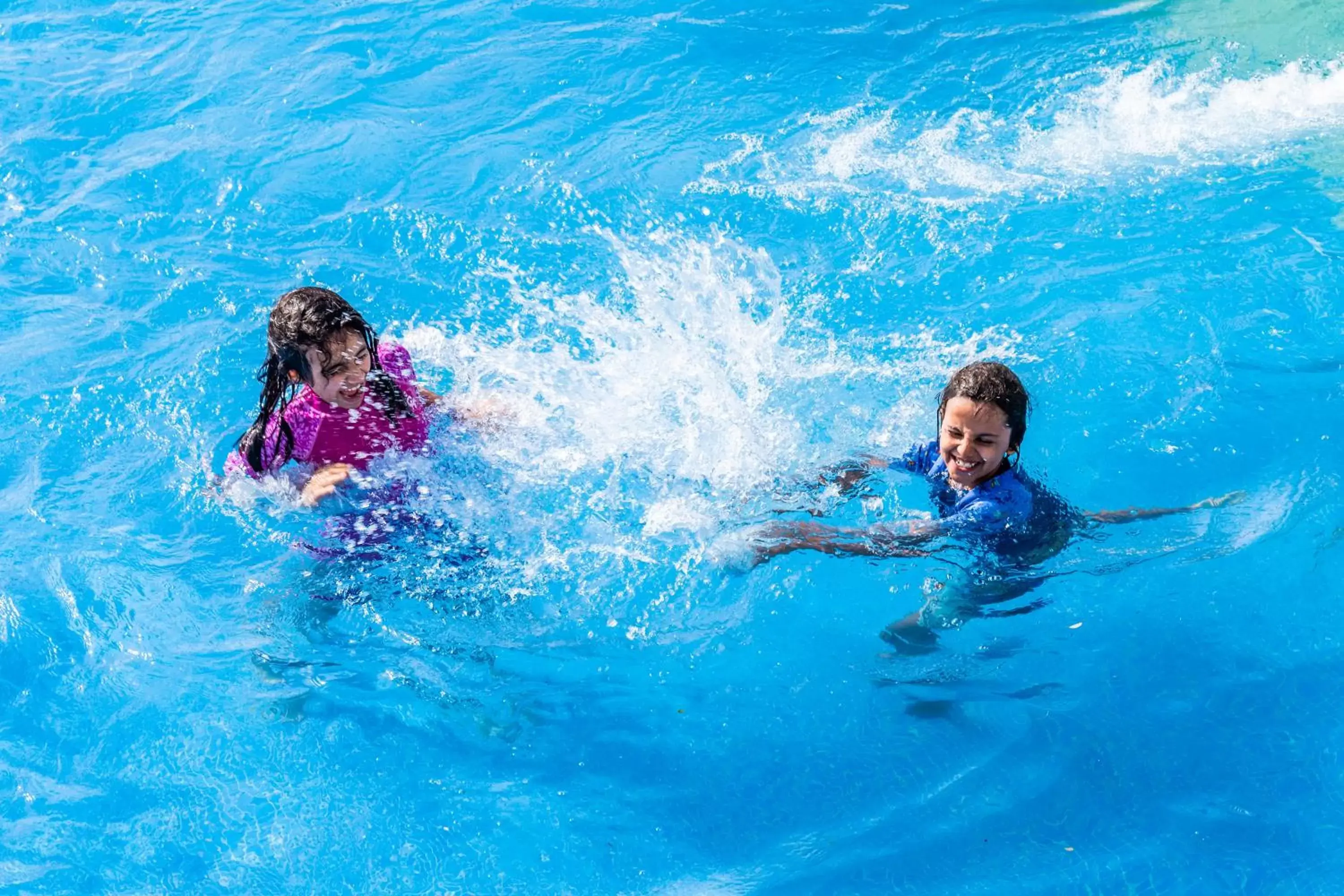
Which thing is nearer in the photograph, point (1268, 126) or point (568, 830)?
point (568, 830)

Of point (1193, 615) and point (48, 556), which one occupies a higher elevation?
point (48, 556)

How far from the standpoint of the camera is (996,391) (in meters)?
3.77

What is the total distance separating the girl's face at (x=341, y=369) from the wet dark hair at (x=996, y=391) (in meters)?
2.01

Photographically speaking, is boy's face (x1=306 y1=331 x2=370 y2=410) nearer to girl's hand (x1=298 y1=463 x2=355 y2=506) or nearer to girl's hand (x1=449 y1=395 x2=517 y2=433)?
girl's hand (x1=298 y1=463 x2=355 y2=506)

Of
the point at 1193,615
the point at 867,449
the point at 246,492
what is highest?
the point at 867,449

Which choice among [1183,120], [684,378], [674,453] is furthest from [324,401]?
[1183,120]

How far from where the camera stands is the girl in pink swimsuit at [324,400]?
13.0 ft

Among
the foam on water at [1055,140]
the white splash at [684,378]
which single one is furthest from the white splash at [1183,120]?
the white splash at [684,378]

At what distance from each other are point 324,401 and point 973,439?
2.23 meters

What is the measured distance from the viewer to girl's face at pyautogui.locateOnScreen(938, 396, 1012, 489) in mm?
3779

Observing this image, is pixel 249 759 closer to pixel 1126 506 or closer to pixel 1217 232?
pixel 1126 506

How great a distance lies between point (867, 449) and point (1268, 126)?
3.76m

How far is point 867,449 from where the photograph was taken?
492cm

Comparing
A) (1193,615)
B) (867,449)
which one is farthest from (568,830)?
(1193,615)
